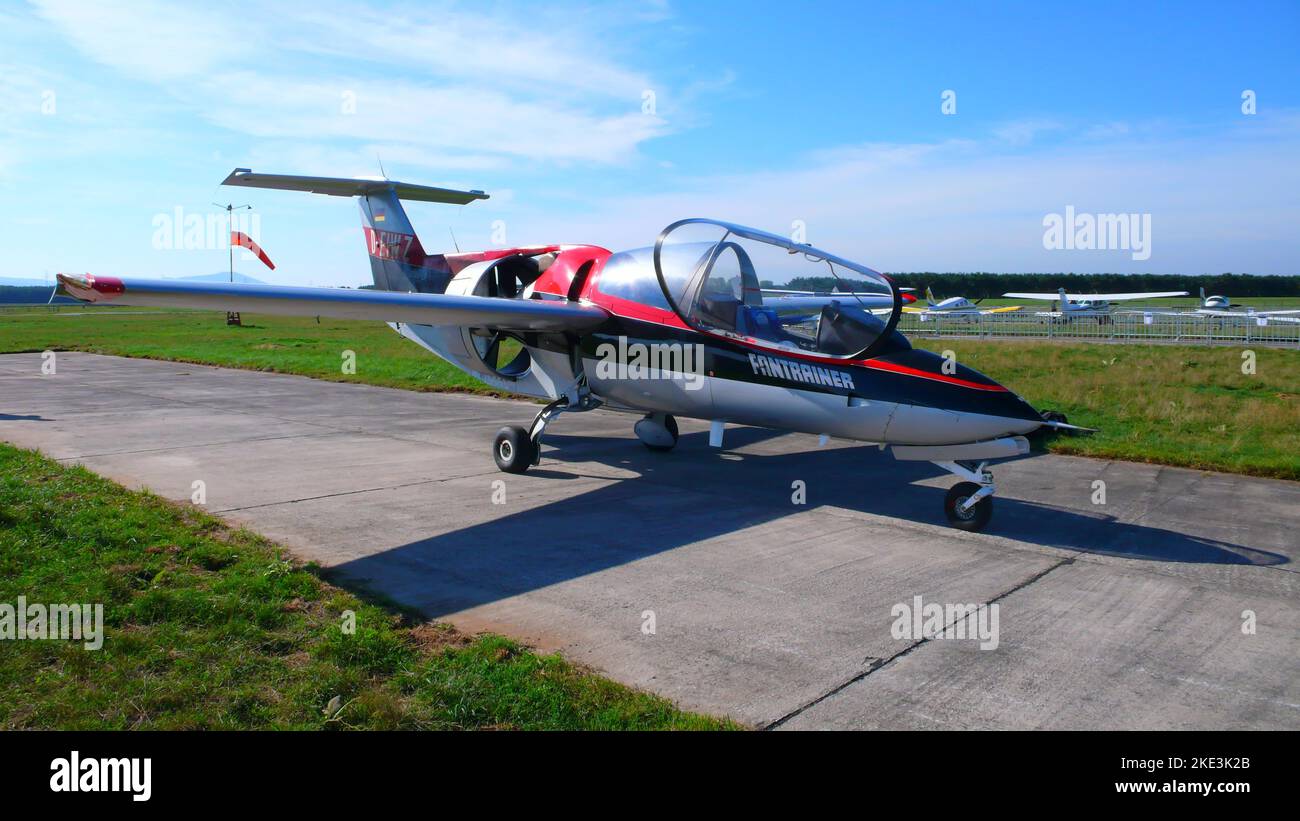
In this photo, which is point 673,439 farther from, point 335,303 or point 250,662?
point 250,662

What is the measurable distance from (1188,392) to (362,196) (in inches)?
612

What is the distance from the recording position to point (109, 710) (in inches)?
163

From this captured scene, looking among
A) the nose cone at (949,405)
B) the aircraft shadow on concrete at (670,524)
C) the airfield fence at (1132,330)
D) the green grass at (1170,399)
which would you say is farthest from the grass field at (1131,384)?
the nose cone at (949,405)

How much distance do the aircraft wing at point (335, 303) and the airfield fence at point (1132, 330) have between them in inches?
884

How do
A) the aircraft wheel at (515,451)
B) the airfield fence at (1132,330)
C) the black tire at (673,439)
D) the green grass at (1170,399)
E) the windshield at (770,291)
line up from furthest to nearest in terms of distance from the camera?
A: the airfield fence at (1132,330)
the black tire at (673,439)
the green grass at (1170,399)
the aircraft wheel at (515,451)
the windshield at (770,291)

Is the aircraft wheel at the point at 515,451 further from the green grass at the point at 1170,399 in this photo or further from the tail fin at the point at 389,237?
the green grass at the point at 1170,399

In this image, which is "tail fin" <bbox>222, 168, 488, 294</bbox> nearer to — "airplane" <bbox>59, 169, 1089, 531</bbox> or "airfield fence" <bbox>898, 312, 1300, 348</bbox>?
"airplane" <bbox>59, 169, 1089, 531</bbox>

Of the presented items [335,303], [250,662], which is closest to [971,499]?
[250,662]

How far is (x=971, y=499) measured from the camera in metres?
7.95

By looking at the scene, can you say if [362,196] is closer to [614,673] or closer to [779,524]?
[779,524]

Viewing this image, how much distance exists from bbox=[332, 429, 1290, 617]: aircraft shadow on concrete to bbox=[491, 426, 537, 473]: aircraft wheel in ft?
0.93

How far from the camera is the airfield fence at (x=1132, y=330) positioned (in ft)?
92.2
